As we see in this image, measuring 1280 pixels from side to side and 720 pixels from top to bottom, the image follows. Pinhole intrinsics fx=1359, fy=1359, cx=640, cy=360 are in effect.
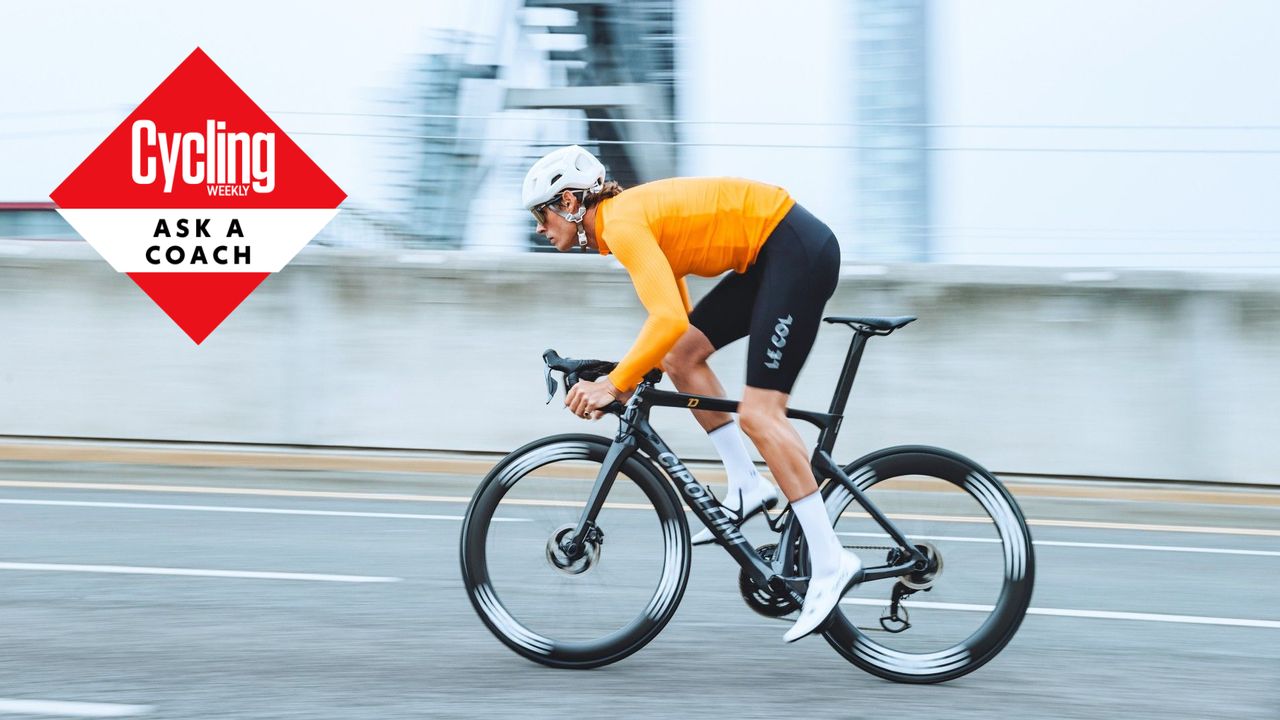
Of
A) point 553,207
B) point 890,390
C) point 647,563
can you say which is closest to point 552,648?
point 647,563

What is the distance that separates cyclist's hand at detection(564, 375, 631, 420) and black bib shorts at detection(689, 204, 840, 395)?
1.57 ft

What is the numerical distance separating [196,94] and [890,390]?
6195mm

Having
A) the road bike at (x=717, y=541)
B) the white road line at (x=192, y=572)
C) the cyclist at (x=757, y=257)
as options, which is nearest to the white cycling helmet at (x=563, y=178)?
the cyclist at (x=757, y=257)

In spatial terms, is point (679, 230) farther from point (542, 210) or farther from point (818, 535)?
point (818, 535)

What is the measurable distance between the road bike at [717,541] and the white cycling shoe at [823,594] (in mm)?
52

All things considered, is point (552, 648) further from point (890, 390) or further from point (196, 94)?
point (196, 94)

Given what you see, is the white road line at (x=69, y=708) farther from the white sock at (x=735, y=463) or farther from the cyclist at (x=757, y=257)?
the white sock at (x=735, y=463)

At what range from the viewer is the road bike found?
4496 millimetres

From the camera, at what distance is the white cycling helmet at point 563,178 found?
435 centimetres

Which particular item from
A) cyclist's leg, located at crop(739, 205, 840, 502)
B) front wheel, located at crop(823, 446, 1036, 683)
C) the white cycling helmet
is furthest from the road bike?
the white cycling helmet

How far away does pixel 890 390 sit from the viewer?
868 centimetres

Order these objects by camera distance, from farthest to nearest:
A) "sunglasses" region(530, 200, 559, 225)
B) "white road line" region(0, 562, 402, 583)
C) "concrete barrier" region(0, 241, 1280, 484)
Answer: "concrete barrier" region(0, 241, 1280, 484)
"white road line" region(0, 562, 402, 583)
"sunglasses" region(530, 200, 559, 225)

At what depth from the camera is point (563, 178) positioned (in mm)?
4344

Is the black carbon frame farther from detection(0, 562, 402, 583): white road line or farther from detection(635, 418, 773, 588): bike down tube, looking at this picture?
detection(0, 562, 402, 583): white road line
